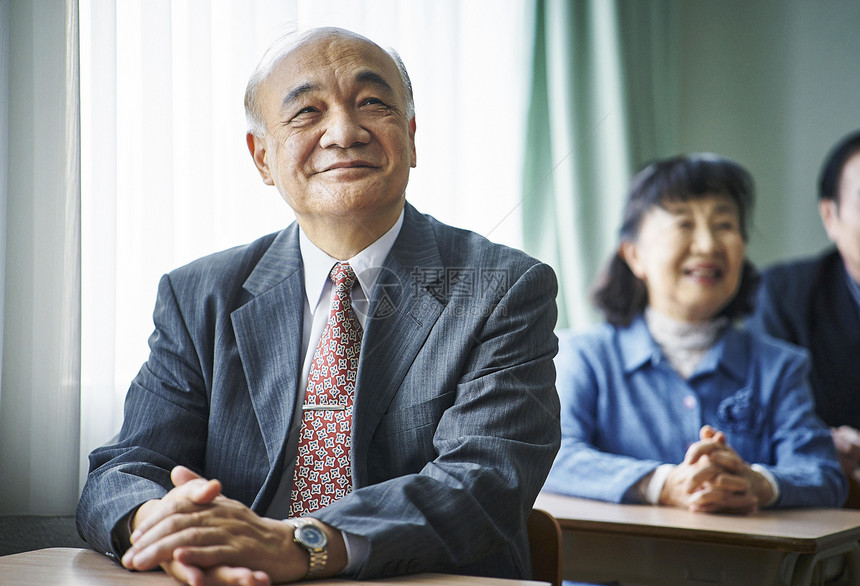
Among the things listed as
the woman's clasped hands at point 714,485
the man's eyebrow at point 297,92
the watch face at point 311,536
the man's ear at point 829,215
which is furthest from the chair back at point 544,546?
the man's ear at point 829,215

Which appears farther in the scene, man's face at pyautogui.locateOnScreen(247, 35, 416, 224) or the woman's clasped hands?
the woman's clasped hands

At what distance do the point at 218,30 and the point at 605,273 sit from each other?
3.97ft

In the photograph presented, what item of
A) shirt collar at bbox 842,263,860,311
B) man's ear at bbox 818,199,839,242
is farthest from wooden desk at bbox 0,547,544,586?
man's ear at bbox 818,199,839,242

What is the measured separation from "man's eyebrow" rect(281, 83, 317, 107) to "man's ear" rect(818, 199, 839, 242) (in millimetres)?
2207

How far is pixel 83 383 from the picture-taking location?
4.15ft

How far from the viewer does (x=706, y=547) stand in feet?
4.22

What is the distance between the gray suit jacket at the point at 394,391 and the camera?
2.94 feet

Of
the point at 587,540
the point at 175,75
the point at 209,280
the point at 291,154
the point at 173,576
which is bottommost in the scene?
the point at 587,540

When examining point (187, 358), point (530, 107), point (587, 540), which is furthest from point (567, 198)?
point (187, 358)

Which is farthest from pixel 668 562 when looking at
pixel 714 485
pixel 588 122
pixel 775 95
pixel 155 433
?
pixel 775 95

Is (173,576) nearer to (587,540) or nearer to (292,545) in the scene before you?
(292,545)

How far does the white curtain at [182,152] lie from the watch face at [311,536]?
0.56 metres

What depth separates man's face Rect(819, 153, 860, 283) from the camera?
262cm

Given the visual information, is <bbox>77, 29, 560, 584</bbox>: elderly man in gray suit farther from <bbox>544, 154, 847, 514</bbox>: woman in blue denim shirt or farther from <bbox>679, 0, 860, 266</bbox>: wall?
<bbox>679, 0, 860, 266</bbox>: wall
